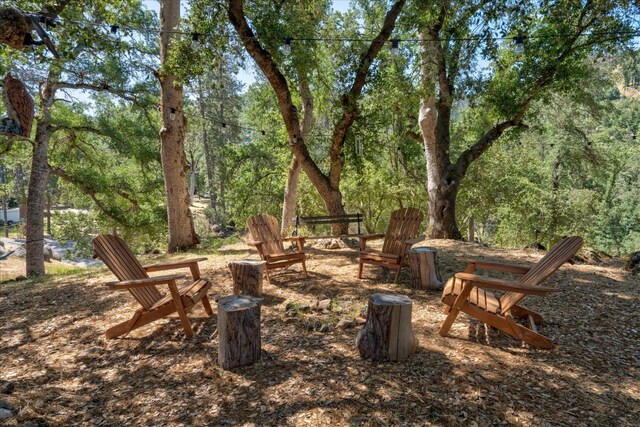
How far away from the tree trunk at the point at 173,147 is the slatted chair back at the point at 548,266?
679cm

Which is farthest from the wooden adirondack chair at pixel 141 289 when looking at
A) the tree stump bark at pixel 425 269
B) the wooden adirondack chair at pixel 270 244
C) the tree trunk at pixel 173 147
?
the tree trunk at pixel 173 147

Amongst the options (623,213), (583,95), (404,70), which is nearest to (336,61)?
(404,70)

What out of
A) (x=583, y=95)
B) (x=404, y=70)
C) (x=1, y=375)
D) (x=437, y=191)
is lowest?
(x=1, y=375)

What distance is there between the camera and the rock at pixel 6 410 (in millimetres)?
1787

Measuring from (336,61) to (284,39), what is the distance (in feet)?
8.48

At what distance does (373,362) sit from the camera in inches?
99.7

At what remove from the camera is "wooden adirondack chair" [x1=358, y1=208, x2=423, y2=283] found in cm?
452

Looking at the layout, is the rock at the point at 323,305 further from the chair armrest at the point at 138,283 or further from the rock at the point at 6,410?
the rock at the point at 6,410

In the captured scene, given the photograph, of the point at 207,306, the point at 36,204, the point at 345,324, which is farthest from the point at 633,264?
the point at 36,204

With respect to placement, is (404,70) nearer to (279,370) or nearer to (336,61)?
(336,61)

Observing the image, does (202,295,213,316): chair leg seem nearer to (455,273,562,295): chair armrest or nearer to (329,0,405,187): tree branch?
(455,273,562,295): chair armrest

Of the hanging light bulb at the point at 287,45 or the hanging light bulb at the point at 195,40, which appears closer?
the hanging light bulb at the point at 195,40

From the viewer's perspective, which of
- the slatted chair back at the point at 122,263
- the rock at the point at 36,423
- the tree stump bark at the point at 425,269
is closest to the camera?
the rock at the point at 36,423

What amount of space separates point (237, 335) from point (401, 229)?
9.83 feet
